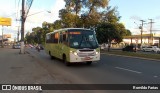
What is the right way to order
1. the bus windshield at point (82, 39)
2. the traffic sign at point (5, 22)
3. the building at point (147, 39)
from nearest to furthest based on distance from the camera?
1. the bus windshield at point (82, 39)
2. the traffic sign at point (5, 22)
3. the building at point (147, 39)

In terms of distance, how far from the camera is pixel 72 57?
19.6 meters

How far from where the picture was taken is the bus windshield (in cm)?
1992

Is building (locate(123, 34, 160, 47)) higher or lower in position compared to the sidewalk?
higher

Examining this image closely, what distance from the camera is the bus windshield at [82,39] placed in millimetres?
19922

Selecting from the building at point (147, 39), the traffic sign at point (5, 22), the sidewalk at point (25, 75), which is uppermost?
the traffic sign at point (5, 22)

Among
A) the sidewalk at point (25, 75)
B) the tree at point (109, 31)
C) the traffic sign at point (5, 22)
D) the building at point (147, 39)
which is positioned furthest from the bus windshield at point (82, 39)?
the building at point (147, 39)

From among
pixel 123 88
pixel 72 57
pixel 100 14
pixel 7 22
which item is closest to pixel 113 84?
pixel 123 88

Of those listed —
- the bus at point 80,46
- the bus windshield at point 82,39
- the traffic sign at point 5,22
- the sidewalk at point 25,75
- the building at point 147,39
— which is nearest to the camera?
the sidewalk at point 25,75

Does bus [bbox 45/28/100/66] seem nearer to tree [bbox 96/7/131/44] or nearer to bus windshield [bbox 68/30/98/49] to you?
bus windshield [bbox 68/30/98/49]

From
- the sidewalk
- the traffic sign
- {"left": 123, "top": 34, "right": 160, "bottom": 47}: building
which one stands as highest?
the traffic sign

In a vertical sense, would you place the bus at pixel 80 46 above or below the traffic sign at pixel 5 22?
below

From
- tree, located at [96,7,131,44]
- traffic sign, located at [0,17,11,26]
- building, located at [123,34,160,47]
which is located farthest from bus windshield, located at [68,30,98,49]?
building, located at [123,34,160,47]

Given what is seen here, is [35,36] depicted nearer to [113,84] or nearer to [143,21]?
[143,21]

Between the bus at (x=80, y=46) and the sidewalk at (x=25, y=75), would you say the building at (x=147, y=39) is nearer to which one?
the bus at (x=80, y=46)
